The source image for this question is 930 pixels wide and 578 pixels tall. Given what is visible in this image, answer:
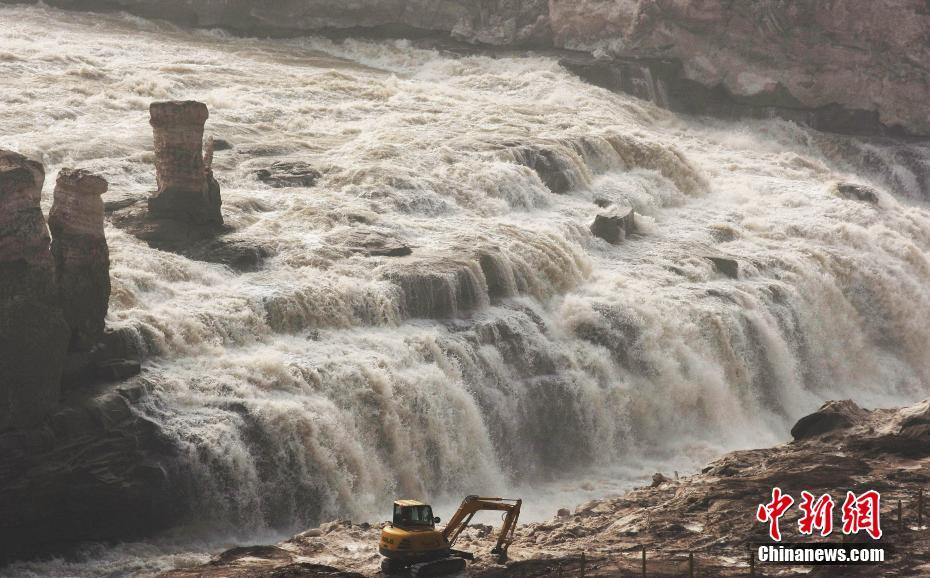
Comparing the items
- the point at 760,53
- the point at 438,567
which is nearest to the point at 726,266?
the point at 438,567

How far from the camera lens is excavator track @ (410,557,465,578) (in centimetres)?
2281

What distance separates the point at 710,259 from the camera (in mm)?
43781

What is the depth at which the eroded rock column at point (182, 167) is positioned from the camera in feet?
113

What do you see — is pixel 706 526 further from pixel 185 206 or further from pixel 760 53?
pixel 760 53

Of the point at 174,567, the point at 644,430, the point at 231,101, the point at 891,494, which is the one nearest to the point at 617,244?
the point at 644,430

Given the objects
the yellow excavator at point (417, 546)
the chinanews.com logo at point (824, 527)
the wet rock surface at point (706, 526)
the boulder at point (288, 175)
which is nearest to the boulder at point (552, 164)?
the boulder at point (288, 175)

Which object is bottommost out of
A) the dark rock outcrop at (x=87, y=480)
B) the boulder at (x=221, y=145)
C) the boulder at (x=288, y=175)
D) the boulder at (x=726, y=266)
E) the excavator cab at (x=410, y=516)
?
the dark rock outcrop at (x=87, y=480)

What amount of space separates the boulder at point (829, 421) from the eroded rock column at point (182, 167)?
14448 mm

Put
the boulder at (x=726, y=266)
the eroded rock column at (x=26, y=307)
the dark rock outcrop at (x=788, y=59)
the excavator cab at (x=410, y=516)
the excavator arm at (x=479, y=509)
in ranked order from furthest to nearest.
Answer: the dark rock outcrop at (x=788, y=59) < the boulder at (x=726, y=266) < the eroded rock column at (x=26, y=307) < the excavator arm at (x=479, y=509) < the excavator cab at (x=410, y=516)

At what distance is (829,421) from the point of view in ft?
107

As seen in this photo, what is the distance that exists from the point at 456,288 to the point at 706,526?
11521 millimetres

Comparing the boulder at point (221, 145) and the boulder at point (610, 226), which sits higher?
the boulder at point (221, 145)

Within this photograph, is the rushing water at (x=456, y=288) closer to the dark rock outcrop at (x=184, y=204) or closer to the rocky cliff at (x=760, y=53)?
the dark rock outcrop at (x=184, y=204)

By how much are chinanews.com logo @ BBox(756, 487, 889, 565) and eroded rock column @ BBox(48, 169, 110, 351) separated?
41.5ft
